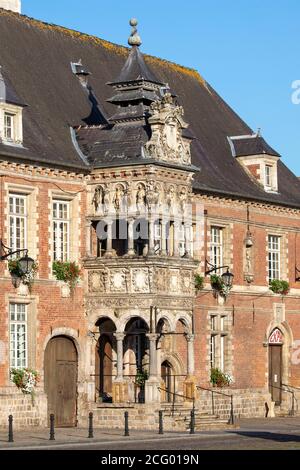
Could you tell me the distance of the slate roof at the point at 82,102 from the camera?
46.0 meters

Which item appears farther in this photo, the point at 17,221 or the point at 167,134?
the point at 167,134

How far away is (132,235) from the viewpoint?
149ft

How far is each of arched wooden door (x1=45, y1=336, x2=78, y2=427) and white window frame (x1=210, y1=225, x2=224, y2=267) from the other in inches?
323

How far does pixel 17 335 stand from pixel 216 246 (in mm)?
11030

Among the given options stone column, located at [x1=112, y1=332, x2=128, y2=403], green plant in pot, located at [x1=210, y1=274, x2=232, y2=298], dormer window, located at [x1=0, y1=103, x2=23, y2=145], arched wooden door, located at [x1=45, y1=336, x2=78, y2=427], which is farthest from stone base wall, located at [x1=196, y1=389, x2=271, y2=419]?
dormer window, located at [x1=0, y1=103, x2=23, y2=145]

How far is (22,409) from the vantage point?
4275 centimetres

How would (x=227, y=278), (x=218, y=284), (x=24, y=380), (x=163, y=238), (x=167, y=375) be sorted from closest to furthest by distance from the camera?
(x=24, y=380) < (x=163, y=238) < (x=167, y=375) < (x=227, y=278) < (x=218, y=284)

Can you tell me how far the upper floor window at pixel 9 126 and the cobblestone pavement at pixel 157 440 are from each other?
8.65 meters

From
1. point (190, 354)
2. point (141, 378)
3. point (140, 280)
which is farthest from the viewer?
point (190, 354)

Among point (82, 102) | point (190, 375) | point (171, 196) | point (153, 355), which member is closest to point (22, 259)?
point (153, 355)

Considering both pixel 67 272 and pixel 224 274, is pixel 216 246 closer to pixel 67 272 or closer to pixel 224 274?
pixel 224 274

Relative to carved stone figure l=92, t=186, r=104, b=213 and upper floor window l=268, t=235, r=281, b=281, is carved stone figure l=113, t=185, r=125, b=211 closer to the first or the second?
carved stone figure l=92, t=186, r=104, b=213

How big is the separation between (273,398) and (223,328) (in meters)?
4.59

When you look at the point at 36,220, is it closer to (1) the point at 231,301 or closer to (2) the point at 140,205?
(2) the point at 140,205
